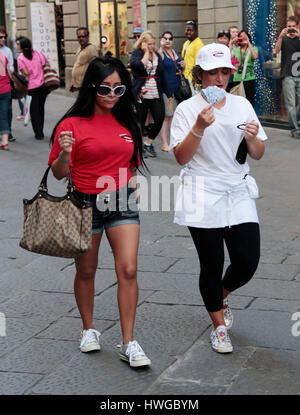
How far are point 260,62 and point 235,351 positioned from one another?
391 inches

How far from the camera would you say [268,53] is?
13.5m

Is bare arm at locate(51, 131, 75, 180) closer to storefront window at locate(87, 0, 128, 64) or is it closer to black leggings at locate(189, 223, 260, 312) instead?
black leggings at locate(189, 223, 260, 312)

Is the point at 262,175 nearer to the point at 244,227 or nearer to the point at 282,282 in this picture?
the point at 282,282

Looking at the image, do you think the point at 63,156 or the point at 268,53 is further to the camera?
the point at 268,53

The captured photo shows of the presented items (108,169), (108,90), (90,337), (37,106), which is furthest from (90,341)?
(37,106)

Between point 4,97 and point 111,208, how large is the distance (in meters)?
7.84

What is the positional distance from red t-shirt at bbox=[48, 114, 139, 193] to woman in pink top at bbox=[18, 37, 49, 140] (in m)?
8.64

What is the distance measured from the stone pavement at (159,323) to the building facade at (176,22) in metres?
6.14

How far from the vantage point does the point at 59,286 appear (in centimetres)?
571

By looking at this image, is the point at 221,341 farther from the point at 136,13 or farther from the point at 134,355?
the point at 136,13

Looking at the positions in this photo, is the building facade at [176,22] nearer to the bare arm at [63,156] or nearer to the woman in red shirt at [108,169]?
the woman in red shirt at [108,169]
